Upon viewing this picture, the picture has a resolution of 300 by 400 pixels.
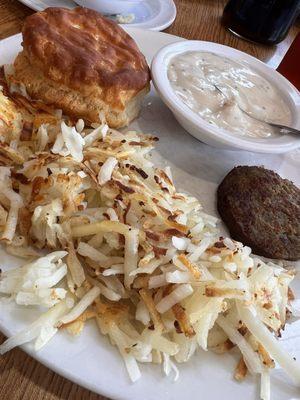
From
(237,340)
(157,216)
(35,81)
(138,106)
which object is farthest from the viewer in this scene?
(138,106)

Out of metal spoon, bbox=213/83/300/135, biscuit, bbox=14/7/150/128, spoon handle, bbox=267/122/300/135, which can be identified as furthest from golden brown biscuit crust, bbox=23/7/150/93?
spoon handle, bbox=267/122/300/135

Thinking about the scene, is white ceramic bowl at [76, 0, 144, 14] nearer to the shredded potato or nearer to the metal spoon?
the metal spoon

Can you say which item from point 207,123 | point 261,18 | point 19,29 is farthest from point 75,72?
point 261,18

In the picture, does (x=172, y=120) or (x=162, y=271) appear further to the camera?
(x=172, y=120)

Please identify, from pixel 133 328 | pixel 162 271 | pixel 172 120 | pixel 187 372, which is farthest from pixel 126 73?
pixel 187 372

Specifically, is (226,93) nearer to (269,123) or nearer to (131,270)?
(269,123)

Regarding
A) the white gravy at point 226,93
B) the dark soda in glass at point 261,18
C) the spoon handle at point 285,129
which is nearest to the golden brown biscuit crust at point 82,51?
the white gravy at point 226,93

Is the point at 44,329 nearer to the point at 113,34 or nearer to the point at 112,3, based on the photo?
the point at 113,34
